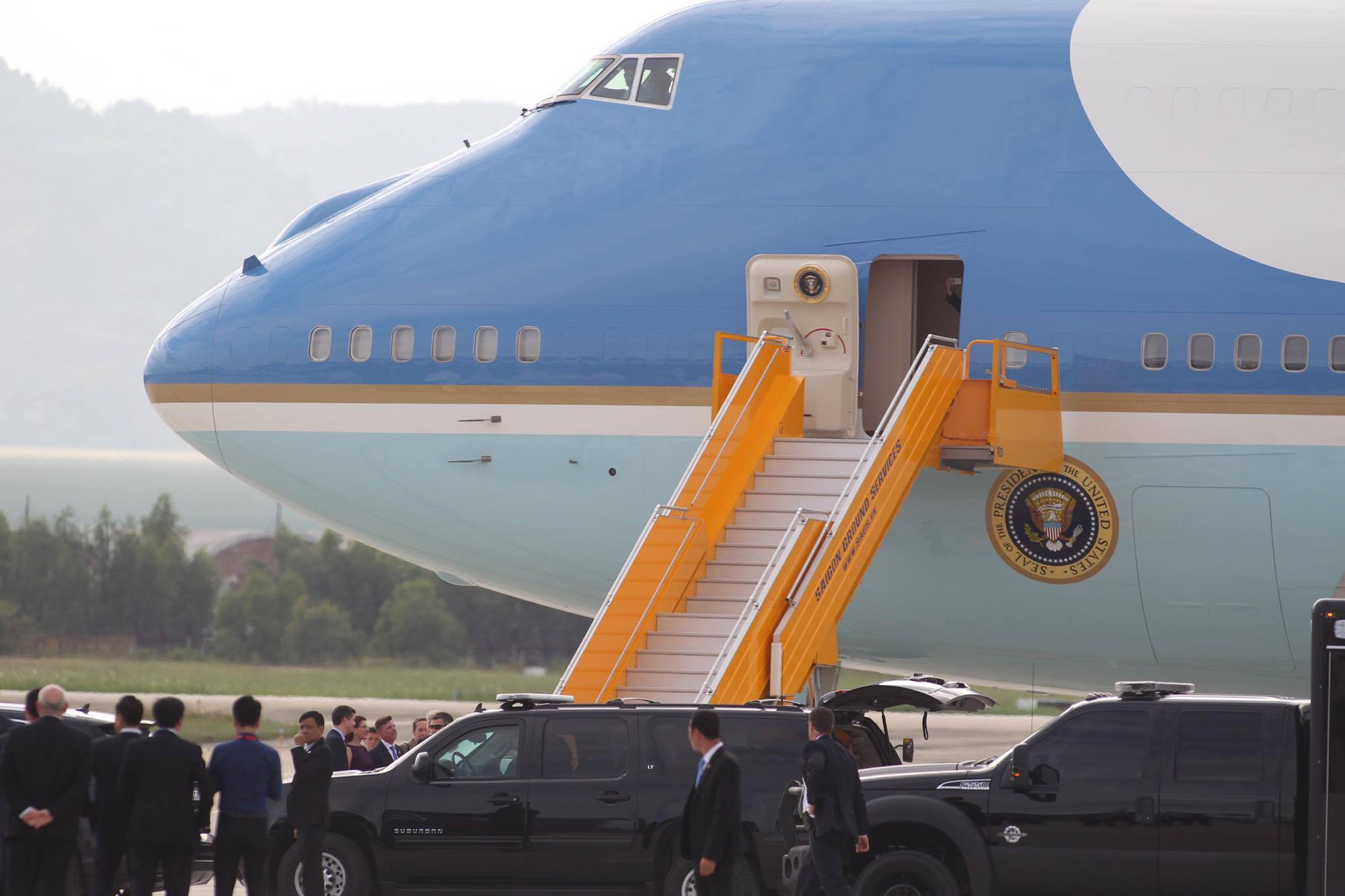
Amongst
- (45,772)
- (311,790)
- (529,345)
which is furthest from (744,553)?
(45,772)

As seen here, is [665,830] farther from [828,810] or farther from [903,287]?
[903,287]

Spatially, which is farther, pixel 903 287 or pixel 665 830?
pixel 903 287

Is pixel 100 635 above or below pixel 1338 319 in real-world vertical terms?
below

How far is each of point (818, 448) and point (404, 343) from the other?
421cm

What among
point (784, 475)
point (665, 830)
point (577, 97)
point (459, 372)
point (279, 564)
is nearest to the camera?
point (665, 830)

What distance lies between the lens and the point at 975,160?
1650 cm

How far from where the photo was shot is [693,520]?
14750mm

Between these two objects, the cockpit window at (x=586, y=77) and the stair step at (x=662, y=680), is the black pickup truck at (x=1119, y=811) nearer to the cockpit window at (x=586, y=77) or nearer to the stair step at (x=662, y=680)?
the stair step at (x=662, y=680)

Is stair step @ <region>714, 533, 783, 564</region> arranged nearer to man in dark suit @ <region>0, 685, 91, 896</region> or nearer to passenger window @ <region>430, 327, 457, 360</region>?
passenger window @ <region>430, 327, 457, 360</region>

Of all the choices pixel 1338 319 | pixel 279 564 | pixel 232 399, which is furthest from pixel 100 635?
Result: pixel 1338 319

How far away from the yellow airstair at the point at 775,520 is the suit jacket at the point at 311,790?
270 cm

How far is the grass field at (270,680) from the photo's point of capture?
57.2m

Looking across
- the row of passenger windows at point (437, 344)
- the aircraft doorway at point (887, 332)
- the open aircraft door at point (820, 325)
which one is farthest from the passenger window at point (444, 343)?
the aircraft doorway at point (887, 332)

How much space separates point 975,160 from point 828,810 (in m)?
7.82
